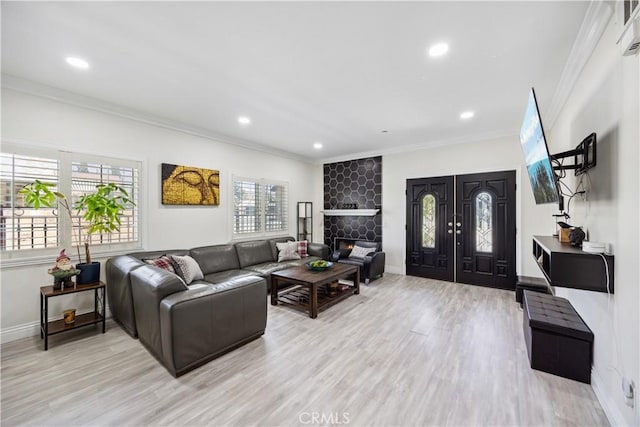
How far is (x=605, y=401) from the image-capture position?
1743 mm

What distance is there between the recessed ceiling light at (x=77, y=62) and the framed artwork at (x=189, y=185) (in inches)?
58.9

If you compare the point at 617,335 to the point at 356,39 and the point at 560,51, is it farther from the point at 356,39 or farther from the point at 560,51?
the point at 356,39

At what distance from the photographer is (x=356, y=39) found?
6.67 ft

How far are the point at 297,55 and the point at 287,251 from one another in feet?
11.4

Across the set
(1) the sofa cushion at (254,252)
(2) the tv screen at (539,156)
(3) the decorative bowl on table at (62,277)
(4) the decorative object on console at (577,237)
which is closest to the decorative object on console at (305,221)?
(1) the sofa cushion at (254,252)

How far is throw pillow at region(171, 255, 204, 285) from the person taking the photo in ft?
11.2

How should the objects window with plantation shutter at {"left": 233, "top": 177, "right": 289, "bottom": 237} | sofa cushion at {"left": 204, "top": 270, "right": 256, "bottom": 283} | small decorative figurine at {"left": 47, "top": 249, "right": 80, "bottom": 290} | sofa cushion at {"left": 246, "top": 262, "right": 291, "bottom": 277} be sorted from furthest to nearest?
window with plantation shutter at {"left": 233, "top": 177, "right": 289, "bottom": 237}, sofa cushion at {"left": 246, "top": 262, "right": 291, "bottom": 277}, sofa cushion at {"left": 204, "top": 270, "right": 256, "bottom": 283}, small decorative figurine at {"left": 47, "top": 249, "right": 80, "bottom": 290}

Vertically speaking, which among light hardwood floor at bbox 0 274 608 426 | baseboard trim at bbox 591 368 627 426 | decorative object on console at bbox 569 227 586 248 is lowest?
light hardwood floor at bbox 0 274 608 426

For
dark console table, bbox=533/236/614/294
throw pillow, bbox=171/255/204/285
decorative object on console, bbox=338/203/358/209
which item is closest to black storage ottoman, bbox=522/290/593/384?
dark console table, bbox=533/236/614/294

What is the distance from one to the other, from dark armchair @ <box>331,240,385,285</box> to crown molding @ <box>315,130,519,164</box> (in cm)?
197

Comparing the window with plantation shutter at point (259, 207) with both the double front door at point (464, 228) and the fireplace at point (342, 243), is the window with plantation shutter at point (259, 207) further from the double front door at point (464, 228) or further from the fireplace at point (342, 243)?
the double front door at point (464, 228)

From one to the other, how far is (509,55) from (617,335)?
7.25ft

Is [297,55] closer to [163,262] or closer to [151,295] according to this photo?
[151,295]

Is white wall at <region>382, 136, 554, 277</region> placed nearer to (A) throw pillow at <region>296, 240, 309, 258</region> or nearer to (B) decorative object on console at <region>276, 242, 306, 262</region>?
(A) throw pillow at <region>296, 240, 309, 258</region>
